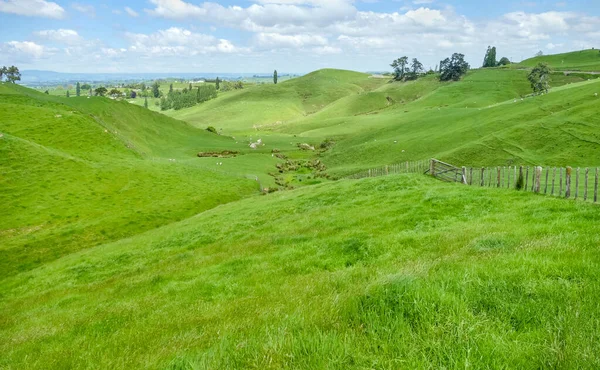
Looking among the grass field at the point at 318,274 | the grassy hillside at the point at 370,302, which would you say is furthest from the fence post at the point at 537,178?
the grassy hillside at the point at 370,302

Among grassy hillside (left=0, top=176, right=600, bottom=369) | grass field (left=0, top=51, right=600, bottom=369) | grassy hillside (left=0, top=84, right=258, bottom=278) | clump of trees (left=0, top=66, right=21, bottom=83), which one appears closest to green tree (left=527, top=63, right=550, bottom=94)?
grass field (left=0, top=51, right=600, bottom=369)

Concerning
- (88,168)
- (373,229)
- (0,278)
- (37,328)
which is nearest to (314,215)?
(373,229)

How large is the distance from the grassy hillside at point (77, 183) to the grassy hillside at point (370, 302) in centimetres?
2466

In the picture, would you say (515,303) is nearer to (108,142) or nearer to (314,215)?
(314,215)

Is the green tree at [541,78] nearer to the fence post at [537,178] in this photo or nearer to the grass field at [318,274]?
the grass field at [318,274]

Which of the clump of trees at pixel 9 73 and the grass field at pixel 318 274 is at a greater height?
the clump of trees at pixel 9 73

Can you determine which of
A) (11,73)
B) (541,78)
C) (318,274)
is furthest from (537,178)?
(11,73)

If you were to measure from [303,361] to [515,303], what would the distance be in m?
3.75

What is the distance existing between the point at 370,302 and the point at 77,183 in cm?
6144

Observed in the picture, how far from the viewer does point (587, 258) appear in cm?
770

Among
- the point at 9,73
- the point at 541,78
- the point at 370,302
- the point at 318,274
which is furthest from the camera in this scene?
the point at 9,73

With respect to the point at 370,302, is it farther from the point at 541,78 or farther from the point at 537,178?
the point at 541,78

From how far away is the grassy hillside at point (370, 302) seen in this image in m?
5.07

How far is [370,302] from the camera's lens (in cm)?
637
